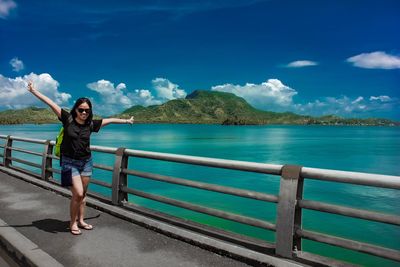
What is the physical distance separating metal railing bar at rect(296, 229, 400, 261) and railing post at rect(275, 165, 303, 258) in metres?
0.12

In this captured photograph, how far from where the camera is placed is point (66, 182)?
227 inches

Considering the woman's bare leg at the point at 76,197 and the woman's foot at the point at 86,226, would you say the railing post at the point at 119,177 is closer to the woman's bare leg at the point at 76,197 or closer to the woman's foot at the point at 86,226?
the woman's foot at the point at 86,226

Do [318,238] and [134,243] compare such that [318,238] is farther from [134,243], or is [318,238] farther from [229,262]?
[134,243]

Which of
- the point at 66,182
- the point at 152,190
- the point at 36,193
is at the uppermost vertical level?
the point at 66,182

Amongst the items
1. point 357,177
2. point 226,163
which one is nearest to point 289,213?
point 357,177

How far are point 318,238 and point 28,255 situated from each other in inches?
133

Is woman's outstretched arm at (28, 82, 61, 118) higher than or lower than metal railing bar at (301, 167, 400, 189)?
higher

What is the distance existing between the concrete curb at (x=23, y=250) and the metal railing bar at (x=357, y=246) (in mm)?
2855

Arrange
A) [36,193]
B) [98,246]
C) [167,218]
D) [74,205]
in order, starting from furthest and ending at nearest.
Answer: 1. [36,193]
2. [167,218]
3. [74,205]
4. [98,246]

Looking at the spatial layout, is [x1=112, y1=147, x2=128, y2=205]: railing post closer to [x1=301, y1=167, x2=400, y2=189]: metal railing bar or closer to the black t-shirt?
the black t-shirt

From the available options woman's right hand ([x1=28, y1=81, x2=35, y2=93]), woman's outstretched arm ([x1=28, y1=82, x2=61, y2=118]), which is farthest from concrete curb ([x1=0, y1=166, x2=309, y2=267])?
woman's right hand ([x1=28, y1=81, x2=35, y2=93])

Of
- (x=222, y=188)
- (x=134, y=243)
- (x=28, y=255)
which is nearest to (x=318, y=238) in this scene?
(x=222, y=188)

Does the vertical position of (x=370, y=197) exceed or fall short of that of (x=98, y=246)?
it falls short

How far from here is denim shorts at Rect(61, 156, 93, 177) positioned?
224 inches
